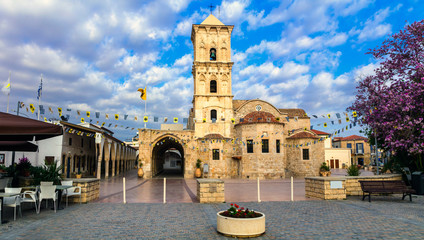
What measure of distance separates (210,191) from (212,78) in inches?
818

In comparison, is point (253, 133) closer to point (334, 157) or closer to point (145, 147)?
point (145, 147)

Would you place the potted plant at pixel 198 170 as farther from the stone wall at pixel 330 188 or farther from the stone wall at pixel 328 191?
the stone wall at pixel 328 191

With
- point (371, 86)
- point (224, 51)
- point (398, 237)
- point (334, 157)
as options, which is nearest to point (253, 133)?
point (224, 51)

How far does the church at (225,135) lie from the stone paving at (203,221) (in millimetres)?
16536

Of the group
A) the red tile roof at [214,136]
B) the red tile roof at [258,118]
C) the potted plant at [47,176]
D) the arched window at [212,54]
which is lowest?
the potted plant at [47,176]

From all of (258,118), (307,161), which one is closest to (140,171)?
(258,118)

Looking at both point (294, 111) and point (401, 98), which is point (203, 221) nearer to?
point (401, 98)

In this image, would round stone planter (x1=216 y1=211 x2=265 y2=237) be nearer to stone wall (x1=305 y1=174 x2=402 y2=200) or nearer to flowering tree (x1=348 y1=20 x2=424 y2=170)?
stone wall (x1=305 y1=174 x2=402 y2=200)

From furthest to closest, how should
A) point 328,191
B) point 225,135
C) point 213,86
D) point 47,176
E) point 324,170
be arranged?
point 213,86, point 225,135, point 324,170, point 328,191, point 47,176

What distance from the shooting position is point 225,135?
94.2 ft

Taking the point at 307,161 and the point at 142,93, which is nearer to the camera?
the point at 142,93

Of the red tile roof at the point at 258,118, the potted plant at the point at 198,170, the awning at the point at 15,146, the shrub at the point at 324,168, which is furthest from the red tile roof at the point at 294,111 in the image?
the awning at the point at 15,146

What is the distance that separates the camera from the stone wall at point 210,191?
34.4 feet

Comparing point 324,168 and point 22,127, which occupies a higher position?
point 22,127
